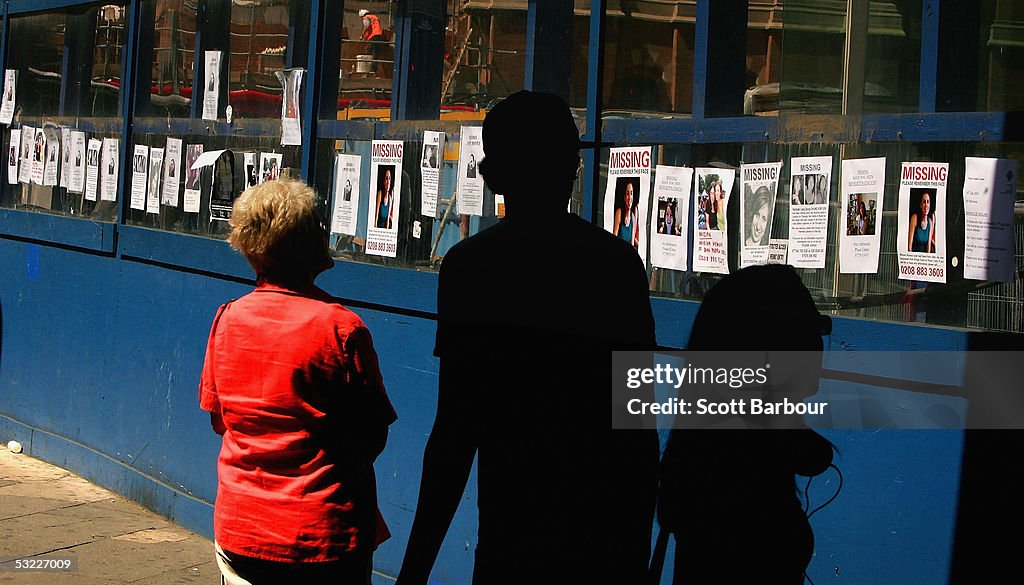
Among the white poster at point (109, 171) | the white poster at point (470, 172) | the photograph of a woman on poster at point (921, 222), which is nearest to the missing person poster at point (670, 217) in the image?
the photograph of a woman on poster at point (921, 222)

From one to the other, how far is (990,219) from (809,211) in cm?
59

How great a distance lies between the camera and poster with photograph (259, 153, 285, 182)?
6043 mm

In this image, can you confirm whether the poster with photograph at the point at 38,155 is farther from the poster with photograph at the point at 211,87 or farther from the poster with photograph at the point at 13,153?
the poster with photograph at the point at 211,87

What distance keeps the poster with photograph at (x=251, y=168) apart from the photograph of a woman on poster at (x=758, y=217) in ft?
9.91

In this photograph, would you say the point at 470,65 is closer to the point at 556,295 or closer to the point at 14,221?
Result: the point at 556,295

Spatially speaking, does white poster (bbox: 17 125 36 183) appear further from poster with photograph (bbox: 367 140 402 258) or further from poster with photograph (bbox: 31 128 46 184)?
poster with photograph (bbox: 367 140 402 258)

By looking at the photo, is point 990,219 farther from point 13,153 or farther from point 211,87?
point 13,153

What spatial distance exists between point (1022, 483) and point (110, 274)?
17.6ft

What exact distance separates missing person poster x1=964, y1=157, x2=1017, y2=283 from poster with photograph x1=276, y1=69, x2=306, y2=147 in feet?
11.1

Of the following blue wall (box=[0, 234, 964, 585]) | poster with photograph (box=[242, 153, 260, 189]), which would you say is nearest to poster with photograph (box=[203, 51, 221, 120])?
poster with photograph (box=[242, 153, 260, 189])

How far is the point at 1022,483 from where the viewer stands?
3273 mm

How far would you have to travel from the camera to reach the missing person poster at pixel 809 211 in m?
3.77

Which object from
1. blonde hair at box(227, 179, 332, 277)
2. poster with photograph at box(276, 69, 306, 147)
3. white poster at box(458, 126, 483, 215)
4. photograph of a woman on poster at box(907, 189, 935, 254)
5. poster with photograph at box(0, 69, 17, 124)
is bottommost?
blonde hair at box(227, 179, 332, 277)

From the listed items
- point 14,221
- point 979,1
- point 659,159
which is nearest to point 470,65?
point 659,159
